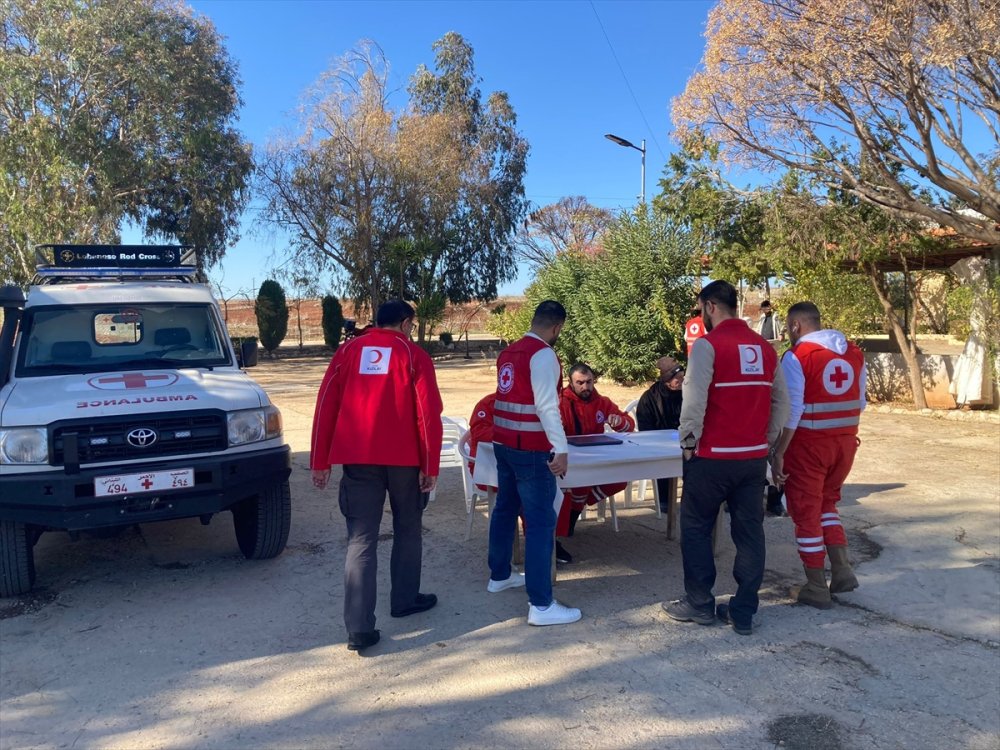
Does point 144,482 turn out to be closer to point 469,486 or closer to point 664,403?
point 469,486

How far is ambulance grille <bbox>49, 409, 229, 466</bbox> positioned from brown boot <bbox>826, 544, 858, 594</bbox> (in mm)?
3979

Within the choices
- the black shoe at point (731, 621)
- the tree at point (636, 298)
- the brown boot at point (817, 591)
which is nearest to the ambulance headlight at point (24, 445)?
the black shoe at point (731, 621)

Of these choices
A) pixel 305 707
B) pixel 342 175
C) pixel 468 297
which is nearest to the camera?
pixel 305 707

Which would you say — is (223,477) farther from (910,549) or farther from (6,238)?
(6,238)

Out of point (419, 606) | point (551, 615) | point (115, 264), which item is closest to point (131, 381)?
point (115, 264)

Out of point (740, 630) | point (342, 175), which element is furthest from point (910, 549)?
point (342, 175)

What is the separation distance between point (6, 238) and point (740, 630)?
66.1 feet

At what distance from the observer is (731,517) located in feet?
14.2

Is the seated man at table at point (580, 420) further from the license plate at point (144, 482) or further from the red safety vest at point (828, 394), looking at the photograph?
the license plate at point (144, 482)

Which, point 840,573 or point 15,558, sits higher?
point 15,558

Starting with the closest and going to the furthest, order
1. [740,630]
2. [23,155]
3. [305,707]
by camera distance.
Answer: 1. [305,707]
2. [740,630]
3. [23,155]

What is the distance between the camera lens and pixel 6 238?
61.6 ft

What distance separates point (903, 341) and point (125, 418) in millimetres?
12527

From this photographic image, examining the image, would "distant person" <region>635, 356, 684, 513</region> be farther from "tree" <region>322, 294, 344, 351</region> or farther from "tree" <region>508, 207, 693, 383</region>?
"tree" <region>322, 294, 344, 351</region>
